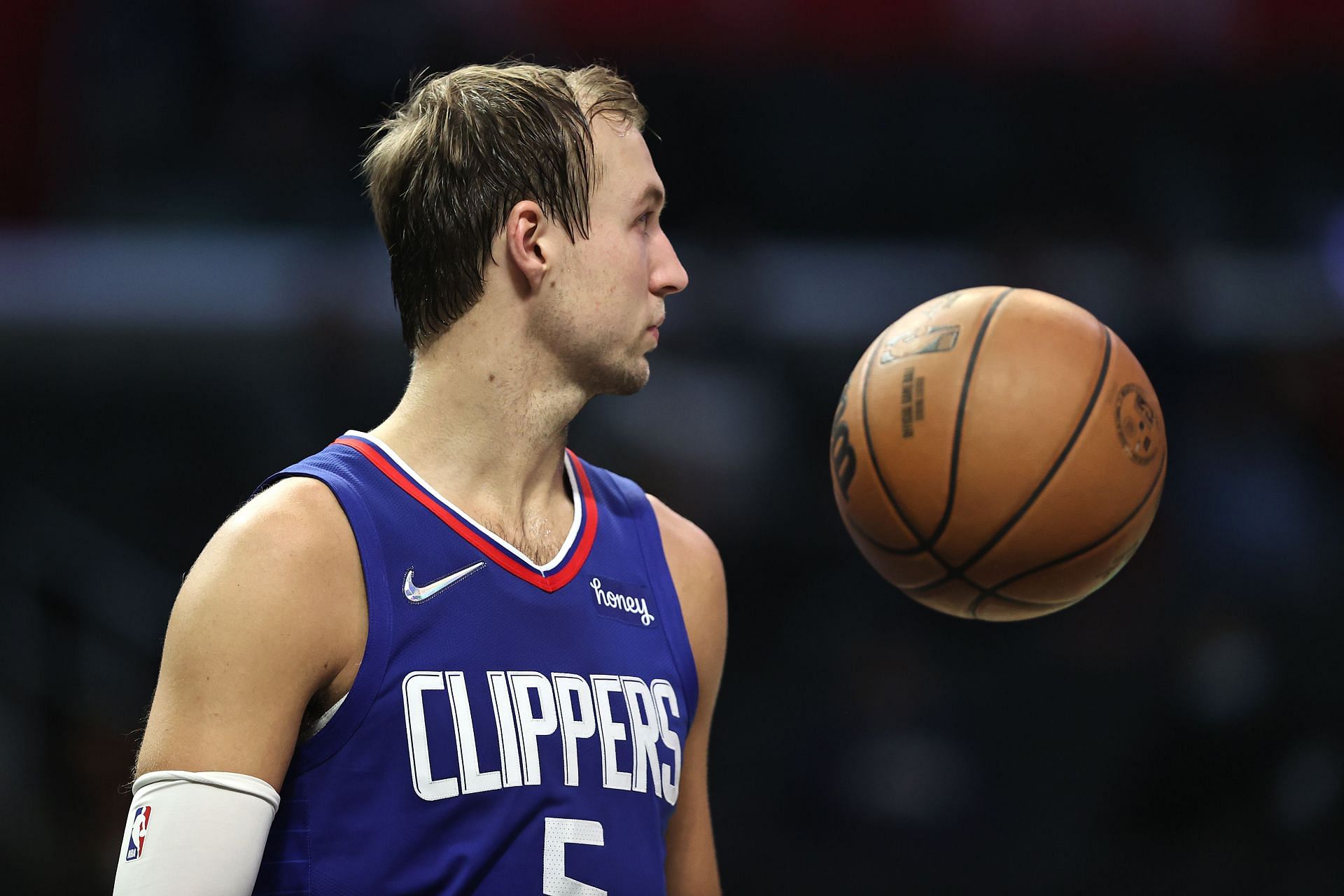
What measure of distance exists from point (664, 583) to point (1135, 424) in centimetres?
82

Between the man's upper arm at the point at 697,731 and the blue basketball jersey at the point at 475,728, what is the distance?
0.13m

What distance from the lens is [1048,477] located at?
2.09 m

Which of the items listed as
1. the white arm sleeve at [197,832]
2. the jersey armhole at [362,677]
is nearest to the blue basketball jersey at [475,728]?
the jersey armhole at [362,677]

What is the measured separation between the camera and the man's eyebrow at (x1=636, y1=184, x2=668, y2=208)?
83.4 inches

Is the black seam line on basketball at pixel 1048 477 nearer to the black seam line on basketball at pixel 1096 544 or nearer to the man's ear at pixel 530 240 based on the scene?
the black seam line on basketball at pixel 1096 544

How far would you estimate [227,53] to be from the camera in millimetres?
6012

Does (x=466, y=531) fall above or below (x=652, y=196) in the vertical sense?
below

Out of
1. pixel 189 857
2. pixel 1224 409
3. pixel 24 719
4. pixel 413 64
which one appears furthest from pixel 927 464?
pixel 413 64

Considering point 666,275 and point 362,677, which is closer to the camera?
point 362,677

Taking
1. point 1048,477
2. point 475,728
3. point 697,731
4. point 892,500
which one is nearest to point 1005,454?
point 1048,477

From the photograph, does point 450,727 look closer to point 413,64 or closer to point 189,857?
point 189,857

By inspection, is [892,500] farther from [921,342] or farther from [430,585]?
[430,585]

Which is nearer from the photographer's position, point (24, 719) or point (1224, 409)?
point (24, 719)

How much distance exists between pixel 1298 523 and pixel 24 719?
4.88 meters
